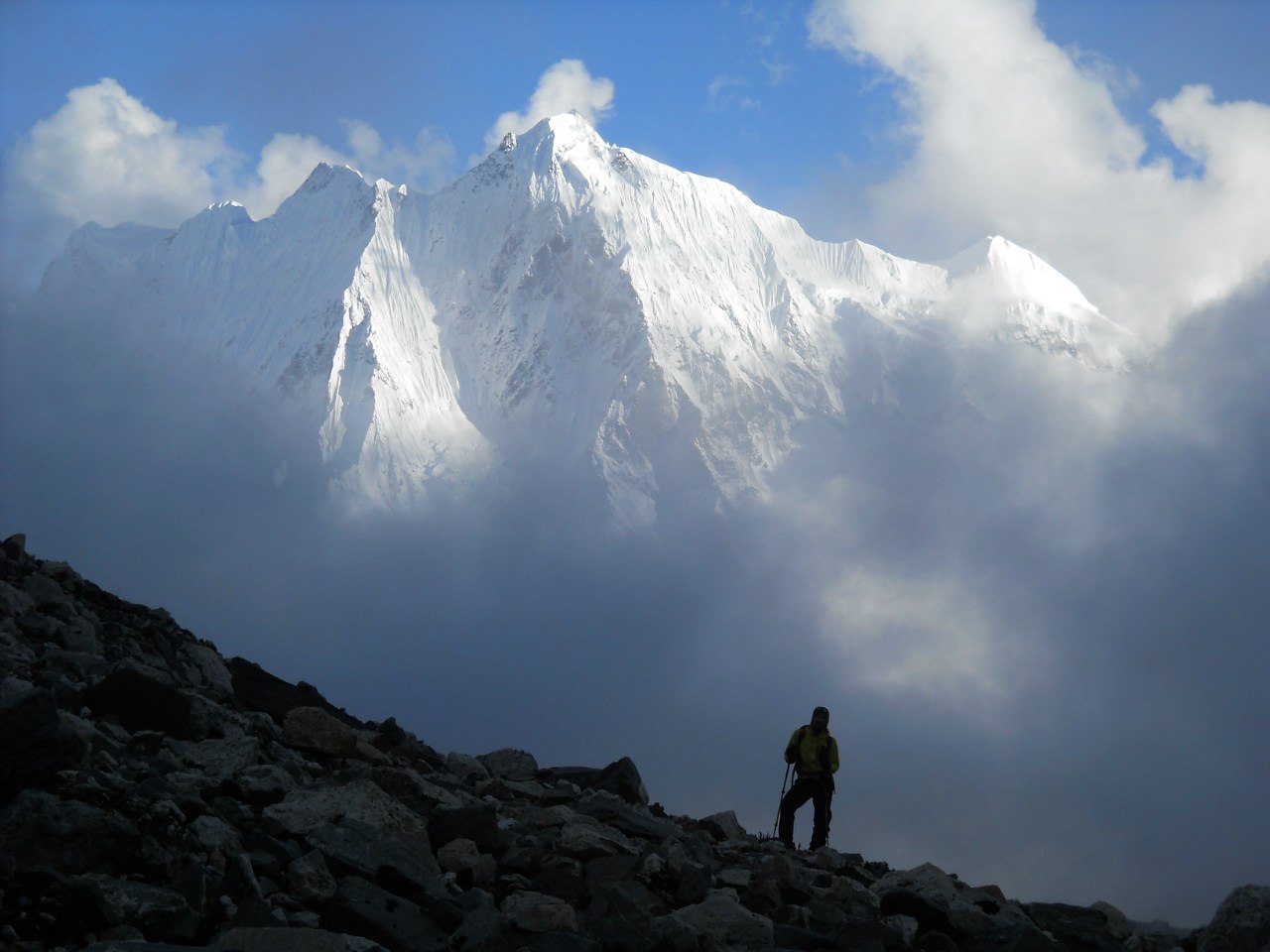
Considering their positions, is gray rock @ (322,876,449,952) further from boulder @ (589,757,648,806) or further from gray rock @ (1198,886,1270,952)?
boulder @ (589,757,648,806)

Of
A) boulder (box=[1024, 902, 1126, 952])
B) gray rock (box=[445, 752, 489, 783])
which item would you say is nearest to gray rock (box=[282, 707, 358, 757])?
gray rock (box=[445, 752, 489, 783])

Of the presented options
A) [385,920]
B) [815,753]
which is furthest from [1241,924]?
[815,753]

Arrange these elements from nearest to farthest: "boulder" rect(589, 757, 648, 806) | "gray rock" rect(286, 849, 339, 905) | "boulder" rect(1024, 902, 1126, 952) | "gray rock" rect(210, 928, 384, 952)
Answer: "gray rock" rect(210, 928, 384, 952) → "gray rock" rect(286, 849, 339, 905) → "boulder" rect(1024, 902, 1126, 952) → "boulder" rect(589, 757, 648, 806)

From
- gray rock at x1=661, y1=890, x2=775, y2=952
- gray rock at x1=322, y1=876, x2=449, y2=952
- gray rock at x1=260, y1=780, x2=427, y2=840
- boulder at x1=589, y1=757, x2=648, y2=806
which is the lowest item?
gray rock at x1=322, y1=876, x2=449, y2=952

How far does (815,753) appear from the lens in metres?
18.4

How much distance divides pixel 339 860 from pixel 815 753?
379 inches

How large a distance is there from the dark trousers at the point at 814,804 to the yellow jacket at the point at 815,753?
0.12 meters

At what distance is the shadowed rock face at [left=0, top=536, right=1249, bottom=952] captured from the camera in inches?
334

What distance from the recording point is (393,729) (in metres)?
17.4

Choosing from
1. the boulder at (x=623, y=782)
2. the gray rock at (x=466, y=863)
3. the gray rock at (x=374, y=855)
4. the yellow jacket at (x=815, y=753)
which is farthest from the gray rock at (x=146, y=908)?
the yellow jacket at (x=815, y=753)

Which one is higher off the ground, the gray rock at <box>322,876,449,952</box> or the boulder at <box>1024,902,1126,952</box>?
the boulder at <box>1024,902,1126,952</box>

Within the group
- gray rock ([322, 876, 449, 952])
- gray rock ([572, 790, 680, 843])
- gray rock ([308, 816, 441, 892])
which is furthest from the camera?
gray rock ([572, 790, 680, 843])

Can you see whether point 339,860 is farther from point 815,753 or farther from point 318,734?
point 815,753

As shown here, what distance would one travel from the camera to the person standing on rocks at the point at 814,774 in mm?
18406
